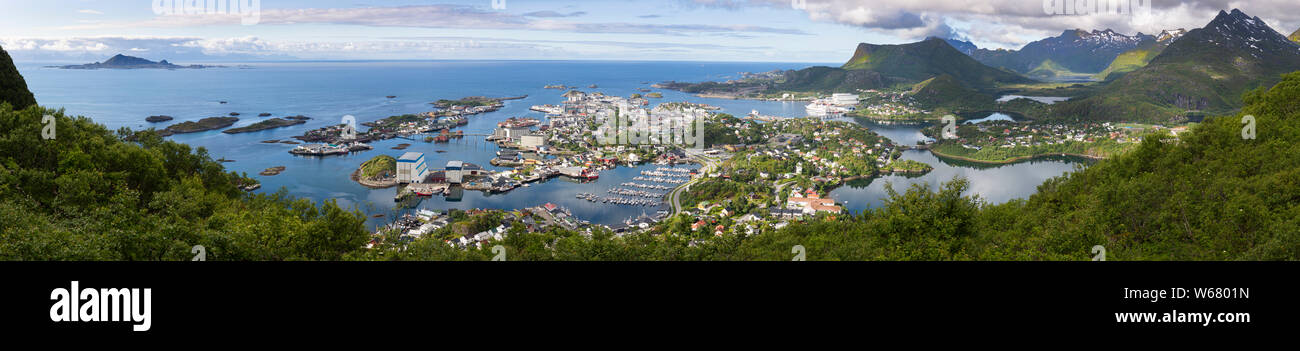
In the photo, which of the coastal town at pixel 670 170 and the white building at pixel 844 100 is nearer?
the coastal town at pixel 670 170

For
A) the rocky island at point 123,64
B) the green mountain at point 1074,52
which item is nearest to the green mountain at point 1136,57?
the green mountain at point 1074,52

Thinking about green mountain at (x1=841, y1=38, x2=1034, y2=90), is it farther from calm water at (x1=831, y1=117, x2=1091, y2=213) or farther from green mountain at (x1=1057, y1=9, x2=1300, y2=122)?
calm water at (x1=831, y1=117, x2=1091, y2=213)

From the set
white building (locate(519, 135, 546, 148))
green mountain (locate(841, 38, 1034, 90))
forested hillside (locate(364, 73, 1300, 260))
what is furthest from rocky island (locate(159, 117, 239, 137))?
green mountain (locate(841, 38, 1034, 90))

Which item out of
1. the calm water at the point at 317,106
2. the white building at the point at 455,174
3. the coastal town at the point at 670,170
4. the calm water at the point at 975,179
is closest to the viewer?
the coastal town at the point at 670,170

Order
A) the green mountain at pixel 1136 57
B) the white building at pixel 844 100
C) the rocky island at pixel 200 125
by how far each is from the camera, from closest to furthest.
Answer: the rocky island at pixel 200 125 → the white building at pixel 844 100 → the green mountain at pixel 1136 57

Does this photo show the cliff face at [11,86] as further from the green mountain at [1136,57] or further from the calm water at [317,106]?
the green mountain at [1136,57]

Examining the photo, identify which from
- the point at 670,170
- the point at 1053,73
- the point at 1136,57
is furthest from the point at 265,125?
the point at 1053,73

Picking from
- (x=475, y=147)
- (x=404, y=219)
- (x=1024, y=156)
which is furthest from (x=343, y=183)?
(x=1024, y=156)
